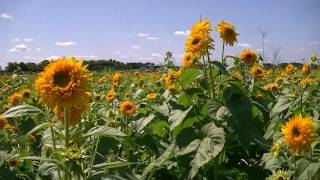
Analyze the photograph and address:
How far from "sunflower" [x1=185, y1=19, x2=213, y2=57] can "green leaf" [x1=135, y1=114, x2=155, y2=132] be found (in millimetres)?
603

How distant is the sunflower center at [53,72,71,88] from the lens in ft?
7.75

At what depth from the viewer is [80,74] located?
7.80 feet

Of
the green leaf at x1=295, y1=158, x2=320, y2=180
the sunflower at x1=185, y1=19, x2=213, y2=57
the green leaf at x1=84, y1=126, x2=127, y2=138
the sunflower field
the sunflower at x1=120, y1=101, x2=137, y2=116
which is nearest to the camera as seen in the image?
the green leaf at x1=84, y1=126, x2=127, y2=138

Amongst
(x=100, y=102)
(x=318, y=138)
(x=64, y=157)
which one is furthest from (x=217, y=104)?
(x=100, y=102)

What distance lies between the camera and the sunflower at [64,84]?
2.31 meters

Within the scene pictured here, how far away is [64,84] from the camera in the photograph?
236 cm

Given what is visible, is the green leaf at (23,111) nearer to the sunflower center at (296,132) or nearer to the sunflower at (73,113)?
the sunflower at (73,113)

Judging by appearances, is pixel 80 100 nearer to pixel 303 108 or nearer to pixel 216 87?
pixel 216 87

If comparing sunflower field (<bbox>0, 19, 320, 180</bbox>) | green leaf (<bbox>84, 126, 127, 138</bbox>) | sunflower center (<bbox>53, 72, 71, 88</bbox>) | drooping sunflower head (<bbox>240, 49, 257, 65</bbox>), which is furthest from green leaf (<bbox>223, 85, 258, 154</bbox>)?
drooping sunflower head (<bbox>240, 49, 257, 65</bbox>)

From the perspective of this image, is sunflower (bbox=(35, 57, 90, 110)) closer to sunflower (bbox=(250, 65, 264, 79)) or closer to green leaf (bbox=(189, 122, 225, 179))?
green leaf (bbox=(189, 122, 225, 179))

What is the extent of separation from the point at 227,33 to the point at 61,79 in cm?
194

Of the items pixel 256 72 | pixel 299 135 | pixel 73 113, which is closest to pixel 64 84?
pixel 73 113

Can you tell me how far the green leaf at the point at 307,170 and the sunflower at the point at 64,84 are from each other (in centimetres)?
118

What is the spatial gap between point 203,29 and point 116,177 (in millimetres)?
1675
